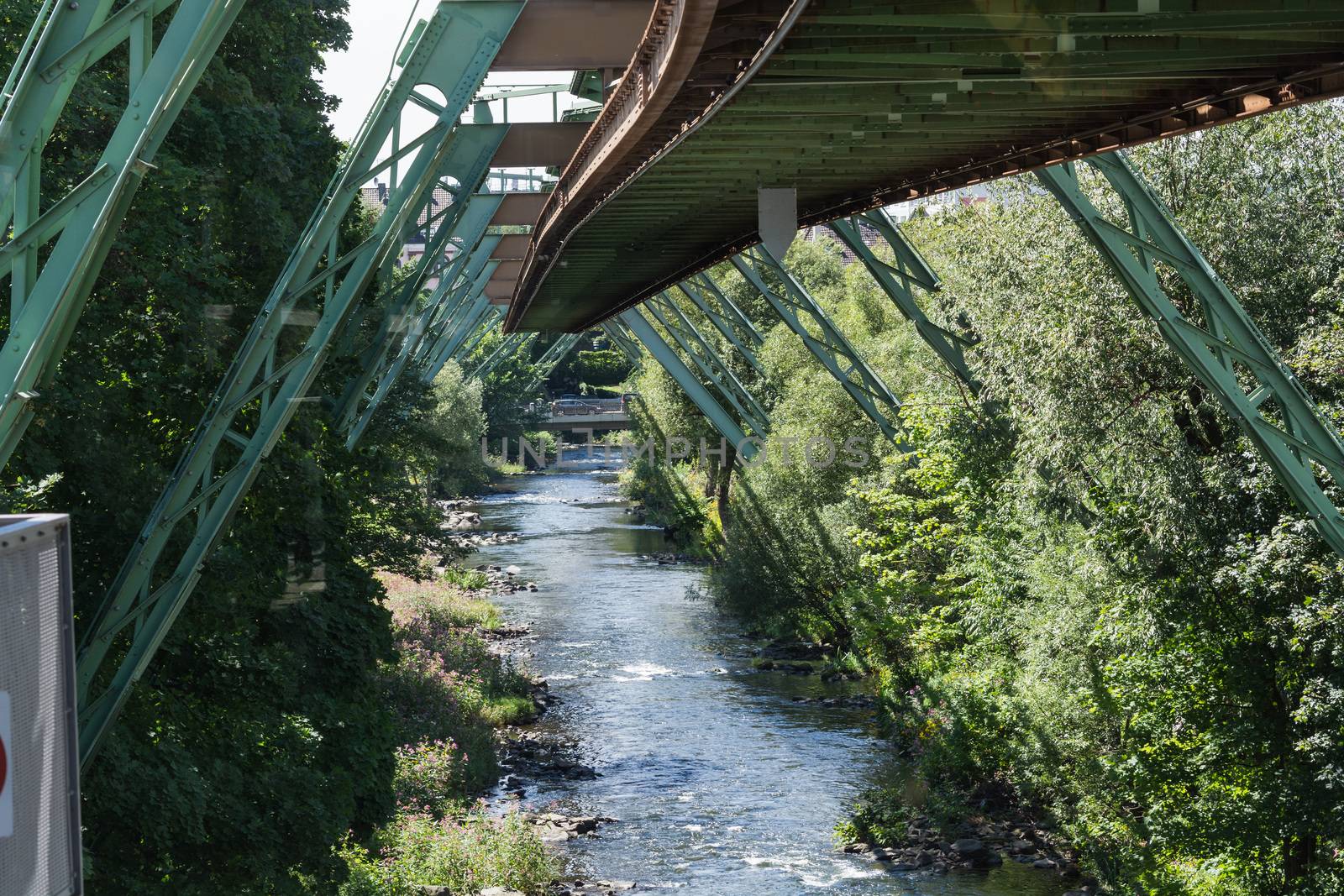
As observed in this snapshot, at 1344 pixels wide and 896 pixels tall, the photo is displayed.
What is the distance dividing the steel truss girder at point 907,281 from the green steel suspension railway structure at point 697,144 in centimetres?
5

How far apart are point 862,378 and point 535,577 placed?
1871 cm

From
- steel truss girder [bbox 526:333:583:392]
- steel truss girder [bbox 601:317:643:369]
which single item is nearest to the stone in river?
steel truss girder [bbox 601:317:643:369]

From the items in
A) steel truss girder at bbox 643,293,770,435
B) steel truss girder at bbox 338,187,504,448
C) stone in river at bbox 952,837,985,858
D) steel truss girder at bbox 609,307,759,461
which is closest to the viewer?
steel truss girder at bbox 338,187,504,448

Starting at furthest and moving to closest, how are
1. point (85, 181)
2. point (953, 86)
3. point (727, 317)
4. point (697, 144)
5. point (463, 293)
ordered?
1. point (727, 317)
2. point (463, 293)
3. point (697, 144)
4. point (953, 86)
5. point (85, 181)

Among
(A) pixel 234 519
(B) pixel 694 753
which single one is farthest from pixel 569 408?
(A) pixel 234 519

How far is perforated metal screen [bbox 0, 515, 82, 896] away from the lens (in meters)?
4.19

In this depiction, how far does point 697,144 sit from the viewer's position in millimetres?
10625

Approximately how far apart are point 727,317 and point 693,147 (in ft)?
75.3

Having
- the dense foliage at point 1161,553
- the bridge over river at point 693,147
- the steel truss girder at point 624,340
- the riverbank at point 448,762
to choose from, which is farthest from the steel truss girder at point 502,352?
the bridge over river at point 693,147

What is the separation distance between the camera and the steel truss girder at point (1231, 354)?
34.0 feet

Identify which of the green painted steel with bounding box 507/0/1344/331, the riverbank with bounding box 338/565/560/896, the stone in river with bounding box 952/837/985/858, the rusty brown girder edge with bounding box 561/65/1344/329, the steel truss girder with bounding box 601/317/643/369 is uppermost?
the steel truss girder with bounding box 601/317/643/369

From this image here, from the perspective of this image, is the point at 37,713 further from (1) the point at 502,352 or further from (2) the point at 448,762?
(1) the point at 502,352

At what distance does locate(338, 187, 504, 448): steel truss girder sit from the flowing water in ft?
20.0

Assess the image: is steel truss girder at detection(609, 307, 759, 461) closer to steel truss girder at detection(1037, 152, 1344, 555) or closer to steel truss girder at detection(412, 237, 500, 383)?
steel truss girder at detection(412, 237, 500, 383)
